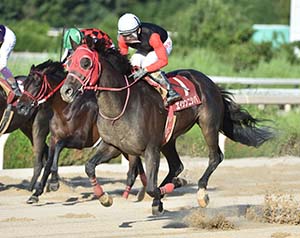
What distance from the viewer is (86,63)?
867cm

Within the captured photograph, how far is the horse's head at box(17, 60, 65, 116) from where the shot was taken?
10.4 meters

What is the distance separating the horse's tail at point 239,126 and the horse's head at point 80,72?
2428 mm

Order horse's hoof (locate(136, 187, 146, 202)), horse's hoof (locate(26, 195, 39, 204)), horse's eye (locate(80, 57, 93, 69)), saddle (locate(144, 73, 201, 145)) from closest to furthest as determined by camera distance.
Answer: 1. horse's eye (locate(80, 57, 93, 69))
2. saddle (locate(144, 73, 201, 145))
3. horse's hoof (locate(26, 195, 39, 204))
4. horse's hoof (locate(136, 187, 146, 202))

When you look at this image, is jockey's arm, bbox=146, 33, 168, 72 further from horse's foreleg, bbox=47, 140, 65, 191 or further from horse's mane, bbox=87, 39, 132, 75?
horse's foreleg, bbox=47, 140, 65, 191

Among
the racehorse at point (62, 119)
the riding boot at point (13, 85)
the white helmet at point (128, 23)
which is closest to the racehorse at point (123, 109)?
the white helmet at point (128, 23)

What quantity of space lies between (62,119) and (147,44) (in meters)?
1.92

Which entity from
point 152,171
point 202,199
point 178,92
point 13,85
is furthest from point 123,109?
point 13,85

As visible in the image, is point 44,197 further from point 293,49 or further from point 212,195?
point 293,49

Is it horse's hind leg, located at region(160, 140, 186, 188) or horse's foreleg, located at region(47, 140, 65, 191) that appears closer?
horse's hind leg, located at region(160, 140, 186, 188)

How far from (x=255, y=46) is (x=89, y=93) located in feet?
41.2

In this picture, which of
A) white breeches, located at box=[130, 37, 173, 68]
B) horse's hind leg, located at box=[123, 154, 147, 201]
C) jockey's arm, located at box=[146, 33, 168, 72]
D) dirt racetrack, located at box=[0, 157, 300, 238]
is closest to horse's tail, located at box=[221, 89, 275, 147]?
dirt racetrack, located at box=[0, 157, 300, 238]

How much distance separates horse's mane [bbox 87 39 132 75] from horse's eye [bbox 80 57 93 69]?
260mm

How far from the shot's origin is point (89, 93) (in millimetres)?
11320

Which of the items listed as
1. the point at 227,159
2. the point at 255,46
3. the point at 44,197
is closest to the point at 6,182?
the point at 44,197
